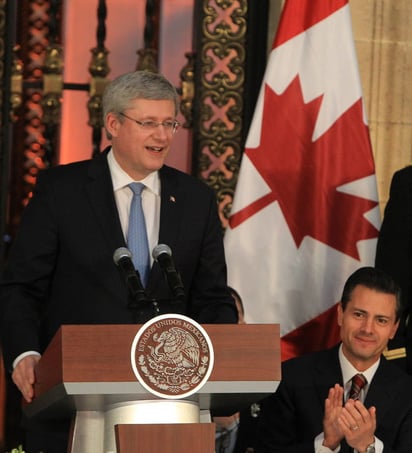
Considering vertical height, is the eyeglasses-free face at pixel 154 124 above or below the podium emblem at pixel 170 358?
above

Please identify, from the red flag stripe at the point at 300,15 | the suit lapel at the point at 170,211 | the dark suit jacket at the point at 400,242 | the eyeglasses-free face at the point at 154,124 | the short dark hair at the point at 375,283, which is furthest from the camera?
the red flag stripe at the point at 300,15

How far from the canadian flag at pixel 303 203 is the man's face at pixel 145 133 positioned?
171 cm

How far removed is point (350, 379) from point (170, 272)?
1.32m

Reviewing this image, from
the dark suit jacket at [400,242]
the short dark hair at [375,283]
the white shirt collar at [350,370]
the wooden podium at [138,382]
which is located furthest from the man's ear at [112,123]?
the dark suit jacket at [400,242]

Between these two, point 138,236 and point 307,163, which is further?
point 307,163

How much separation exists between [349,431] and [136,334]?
109cm

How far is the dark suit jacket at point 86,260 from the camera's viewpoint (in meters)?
3.37

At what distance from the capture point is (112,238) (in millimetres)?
3375

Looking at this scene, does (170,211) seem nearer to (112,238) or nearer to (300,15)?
(112,238)

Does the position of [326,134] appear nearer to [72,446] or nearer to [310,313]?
[310,313]

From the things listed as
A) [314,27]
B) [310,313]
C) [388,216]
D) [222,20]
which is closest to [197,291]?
[388,216]

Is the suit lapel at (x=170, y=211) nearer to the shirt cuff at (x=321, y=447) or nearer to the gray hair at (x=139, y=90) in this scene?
the gray hair at (x=139, y=90)

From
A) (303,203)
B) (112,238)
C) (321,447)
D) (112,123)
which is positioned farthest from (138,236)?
(303,203)

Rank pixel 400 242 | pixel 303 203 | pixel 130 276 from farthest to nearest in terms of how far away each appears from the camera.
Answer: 1. pixel 303 203
2. pixel 400 242
3. pixel 130 276
